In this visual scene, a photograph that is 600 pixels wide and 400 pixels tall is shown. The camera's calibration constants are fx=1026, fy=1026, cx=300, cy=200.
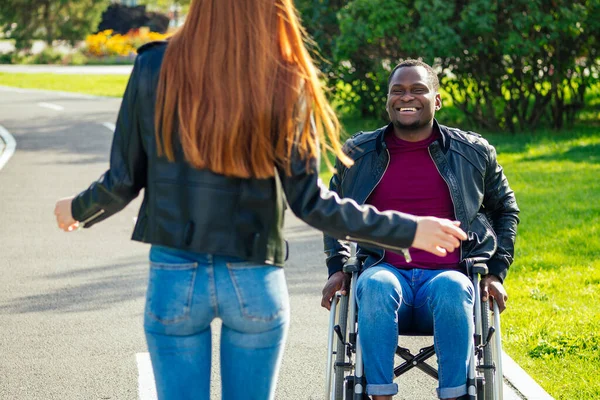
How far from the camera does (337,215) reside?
2.70 m

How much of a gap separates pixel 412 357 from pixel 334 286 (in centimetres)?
47

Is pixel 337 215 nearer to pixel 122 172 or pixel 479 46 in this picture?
pixel 122 172

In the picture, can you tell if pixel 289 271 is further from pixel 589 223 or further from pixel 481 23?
pixel 481 23

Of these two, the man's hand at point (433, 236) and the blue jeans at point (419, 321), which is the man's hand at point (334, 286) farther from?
the man's hand at point (433, 236)

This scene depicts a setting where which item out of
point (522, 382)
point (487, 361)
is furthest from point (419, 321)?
point (522, 382)

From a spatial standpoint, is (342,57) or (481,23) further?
(342,57)

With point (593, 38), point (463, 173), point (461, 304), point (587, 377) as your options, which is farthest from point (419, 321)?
point (593, 38)

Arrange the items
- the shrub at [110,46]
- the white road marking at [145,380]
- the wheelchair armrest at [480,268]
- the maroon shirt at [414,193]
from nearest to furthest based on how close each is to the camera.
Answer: the wheelchair armrest at [480,268]
the maroon shirt at [414,193]
the white road marking at [145,380]
the shrub at [110,46]

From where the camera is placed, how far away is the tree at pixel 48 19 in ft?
141

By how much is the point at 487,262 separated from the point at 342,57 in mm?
11199

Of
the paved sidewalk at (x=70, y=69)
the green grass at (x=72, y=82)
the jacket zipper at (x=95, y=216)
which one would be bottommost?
the paved sidewalk at (x=70, y=69)

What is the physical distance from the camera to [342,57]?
15.4 meters

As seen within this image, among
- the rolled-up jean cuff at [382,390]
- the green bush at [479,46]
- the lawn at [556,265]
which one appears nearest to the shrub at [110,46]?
the green bush at [479,46]

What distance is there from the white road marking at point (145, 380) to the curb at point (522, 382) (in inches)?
67.8
